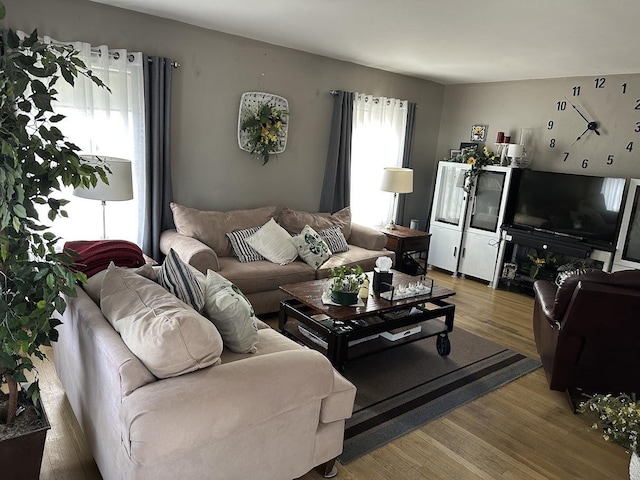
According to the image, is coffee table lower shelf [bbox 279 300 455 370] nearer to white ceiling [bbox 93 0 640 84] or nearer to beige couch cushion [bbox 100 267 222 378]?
beige couch cushion [bbox 100 267 222 378]

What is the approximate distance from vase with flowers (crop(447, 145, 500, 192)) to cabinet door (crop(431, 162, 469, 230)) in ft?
0.30

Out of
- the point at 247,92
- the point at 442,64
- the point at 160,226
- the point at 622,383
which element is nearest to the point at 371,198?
the point at 442,64

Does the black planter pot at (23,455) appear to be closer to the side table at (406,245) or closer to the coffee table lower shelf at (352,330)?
the coffee table lower shelf at (352,330)

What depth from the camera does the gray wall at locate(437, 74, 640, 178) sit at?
15.4 ft

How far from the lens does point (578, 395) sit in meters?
3.05

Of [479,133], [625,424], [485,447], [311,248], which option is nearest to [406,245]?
[311,248]

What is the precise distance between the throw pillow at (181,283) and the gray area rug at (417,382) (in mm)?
1076

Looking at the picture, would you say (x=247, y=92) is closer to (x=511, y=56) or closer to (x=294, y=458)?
(x=511, y=56)

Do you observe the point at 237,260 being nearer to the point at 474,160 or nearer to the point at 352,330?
the point at 352,330

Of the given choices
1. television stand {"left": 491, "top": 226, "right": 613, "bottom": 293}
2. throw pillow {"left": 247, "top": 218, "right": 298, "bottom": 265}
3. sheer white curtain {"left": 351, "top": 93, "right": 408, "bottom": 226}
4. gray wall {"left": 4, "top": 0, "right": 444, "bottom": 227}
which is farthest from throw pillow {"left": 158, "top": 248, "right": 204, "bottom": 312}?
television stand {"left": 491, "top": 226, "right": 613, "bottom": 293}

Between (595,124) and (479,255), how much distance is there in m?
1.86

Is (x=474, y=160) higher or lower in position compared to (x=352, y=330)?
higher

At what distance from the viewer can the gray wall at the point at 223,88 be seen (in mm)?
3523

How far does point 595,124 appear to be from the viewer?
489cm
